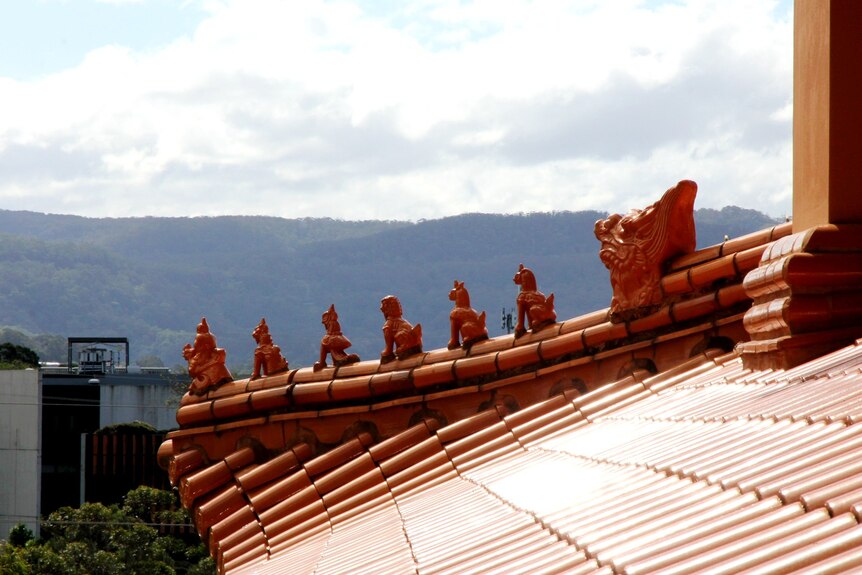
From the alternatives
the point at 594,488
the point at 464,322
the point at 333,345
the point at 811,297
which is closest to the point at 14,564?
the point at 333,345

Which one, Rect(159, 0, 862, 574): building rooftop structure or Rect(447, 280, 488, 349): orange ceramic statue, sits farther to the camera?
Rect(447, 280, 488, 349): orange ceramic statue

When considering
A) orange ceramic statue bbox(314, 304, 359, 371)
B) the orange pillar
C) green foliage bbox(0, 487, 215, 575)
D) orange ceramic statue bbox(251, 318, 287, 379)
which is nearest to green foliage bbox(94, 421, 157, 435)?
green foliage bbox(0, 487, 215, 575)

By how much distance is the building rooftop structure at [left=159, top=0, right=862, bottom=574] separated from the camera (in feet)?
13.5

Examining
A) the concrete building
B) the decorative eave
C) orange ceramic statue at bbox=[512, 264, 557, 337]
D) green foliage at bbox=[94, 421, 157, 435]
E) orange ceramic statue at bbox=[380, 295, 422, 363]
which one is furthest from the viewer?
green foliage at bbox=[94, 421, 157, 435]

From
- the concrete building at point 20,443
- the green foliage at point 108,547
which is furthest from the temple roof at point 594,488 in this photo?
the concrete building at point 20,443

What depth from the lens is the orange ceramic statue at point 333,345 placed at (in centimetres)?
1111

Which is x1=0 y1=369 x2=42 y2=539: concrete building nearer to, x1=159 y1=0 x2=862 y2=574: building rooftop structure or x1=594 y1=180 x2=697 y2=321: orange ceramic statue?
x1=159 y1=0 x2=862 y2=574: building rooftop structure

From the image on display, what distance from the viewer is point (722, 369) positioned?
7965mm

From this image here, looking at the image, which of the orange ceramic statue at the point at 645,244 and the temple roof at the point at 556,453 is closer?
the temple roof at the point at 556,453

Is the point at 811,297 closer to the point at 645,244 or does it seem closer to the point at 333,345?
the point at 645,244

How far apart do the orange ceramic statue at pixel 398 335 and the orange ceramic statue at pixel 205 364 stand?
1.78 metres

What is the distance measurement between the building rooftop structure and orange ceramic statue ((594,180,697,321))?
0.01m

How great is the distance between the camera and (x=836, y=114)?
7273 millimetres

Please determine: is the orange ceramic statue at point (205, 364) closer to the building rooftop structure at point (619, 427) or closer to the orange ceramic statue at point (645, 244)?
the building rooftop structure at point (619, 427)
